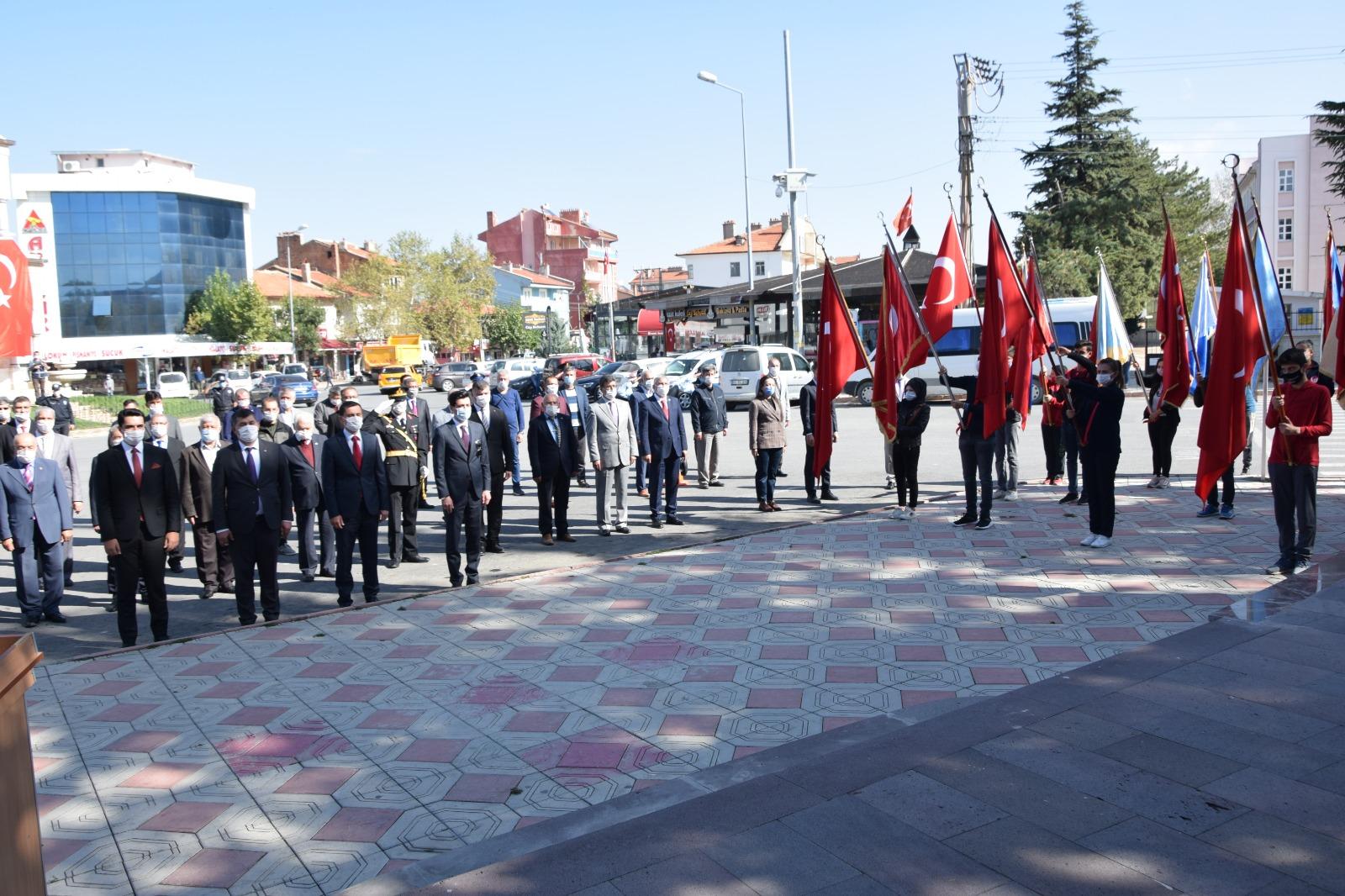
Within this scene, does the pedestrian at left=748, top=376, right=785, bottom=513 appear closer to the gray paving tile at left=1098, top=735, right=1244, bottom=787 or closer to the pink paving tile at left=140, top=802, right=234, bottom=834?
the gray paving tile at left=1098, top=735, right=1244, bottom=787

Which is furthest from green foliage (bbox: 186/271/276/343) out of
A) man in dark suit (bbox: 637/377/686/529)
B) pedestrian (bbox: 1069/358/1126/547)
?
pedestrian (bbox: 1069/358/1126/547)

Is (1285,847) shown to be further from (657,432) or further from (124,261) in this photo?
(124,261)

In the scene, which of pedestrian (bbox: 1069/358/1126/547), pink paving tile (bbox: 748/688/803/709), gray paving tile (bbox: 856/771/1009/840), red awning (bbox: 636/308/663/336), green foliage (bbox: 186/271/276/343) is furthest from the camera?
green foliage (bbox: 186/271/276/343)

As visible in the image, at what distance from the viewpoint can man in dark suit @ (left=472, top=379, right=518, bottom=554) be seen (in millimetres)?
11008

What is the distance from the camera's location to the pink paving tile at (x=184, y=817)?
15.8 feet

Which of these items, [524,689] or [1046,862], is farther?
[524,689]

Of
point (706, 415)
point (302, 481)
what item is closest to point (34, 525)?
point (302, 481)

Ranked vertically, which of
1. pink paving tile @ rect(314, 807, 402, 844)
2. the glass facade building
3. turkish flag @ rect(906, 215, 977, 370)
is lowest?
pink paving tile @ rect(314, 807, 402, 844)

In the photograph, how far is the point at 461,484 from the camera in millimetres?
9828

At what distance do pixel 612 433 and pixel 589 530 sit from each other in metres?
1.46

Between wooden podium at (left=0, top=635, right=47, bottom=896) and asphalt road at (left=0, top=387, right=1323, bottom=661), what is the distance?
5.70 m

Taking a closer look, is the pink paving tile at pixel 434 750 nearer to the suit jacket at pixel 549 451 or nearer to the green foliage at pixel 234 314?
the suit jacket at pixel 549 451

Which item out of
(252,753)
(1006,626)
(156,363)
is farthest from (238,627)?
(156,363)

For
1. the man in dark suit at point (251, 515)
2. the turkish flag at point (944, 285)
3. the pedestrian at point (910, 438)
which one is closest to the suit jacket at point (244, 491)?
the man in dark suit at point (251, 515)
